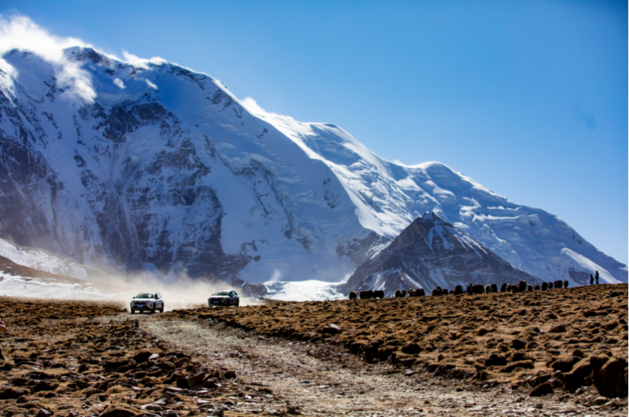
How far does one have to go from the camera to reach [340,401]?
1006 cm

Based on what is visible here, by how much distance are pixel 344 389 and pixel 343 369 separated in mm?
2693

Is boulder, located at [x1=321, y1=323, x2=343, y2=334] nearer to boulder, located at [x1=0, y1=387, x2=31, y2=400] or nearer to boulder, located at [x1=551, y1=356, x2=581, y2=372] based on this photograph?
boulder, located at [x1=551, y1=356, x2=581, y2=372]

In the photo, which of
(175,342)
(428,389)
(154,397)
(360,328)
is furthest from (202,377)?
(360,328)

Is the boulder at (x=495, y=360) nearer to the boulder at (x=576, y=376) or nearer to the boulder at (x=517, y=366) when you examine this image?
the boulder at (x=517, y=366)

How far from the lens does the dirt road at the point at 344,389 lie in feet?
29.1

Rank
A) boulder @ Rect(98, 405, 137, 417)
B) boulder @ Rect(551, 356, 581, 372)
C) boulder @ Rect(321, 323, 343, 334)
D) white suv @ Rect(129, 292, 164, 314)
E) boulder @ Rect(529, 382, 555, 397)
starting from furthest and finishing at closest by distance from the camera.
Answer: white suv @ Rect(129, 292, 164, 314) → boulder @ Rect(321, 323, 343, 334) → boulder @ Rect(551, 356, 581, 372) → boulder @ Rect(529, 382, 555, 397) → boulder @ Rect(98, 405, 137, 417)

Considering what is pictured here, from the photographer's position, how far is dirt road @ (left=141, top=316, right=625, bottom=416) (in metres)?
8.88

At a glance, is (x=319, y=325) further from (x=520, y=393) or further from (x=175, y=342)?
(x=520, y=393)

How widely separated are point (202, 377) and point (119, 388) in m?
1.76

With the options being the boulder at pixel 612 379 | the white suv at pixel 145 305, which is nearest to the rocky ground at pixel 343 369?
the boulder at pixel 612 379

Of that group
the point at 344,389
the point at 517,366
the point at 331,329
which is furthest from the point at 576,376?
the point at 331,329

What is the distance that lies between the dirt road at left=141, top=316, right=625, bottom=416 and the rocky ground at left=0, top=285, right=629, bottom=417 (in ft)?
0.11

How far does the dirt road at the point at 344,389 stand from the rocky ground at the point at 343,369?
3 cm

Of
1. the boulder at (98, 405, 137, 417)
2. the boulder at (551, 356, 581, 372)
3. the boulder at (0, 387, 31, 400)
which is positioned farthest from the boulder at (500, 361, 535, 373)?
the boulder at (0, 387, 31, 400)
